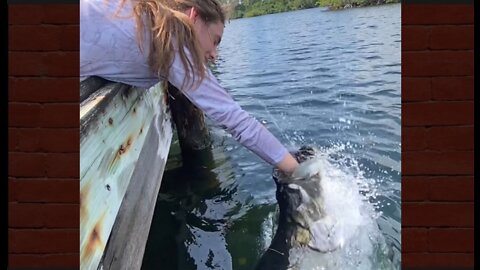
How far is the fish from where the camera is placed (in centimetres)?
183

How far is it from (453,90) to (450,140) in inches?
4.7

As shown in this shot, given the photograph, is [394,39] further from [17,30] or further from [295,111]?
[17,30]

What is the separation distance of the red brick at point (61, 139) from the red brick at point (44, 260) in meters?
0.26

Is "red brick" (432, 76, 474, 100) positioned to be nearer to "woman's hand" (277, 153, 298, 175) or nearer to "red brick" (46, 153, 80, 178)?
"woman's hand" (277, 153, 298, 175)

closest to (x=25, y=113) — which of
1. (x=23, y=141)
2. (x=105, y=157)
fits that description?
(x=23, y=141)

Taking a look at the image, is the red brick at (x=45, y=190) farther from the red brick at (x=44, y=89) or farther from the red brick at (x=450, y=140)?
the red brick at (x=450, y=140)

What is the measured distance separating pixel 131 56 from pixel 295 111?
0.58 m

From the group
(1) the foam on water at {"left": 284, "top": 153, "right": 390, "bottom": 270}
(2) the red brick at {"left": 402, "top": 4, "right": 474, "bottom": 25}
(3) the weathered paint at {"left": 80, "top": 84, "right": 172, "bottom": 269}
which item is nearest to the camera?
(2) the red brick at {"left": 402, "top": 4, "right": 474, "bottom": 25}

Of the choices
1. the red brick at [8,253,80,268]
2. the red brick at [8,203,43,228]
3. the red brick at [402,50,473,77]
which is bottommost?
the red brick at [8,253,80,268]

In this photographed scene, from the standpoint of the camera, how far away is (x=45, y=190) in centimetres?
153

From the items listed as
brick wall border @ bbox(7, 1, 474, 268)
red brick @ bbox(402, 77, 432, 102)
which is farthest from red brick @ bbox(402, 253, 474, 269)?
red brick @ bbox(402, 77, 432, 102)

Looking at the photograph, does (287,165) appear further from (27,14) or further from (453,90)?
(27,14)

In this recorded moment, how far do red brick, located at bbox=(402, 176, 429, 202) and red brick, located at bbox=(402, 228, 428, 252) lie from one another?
0.25ft

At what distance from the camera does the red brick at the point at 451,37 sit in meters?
1.45
